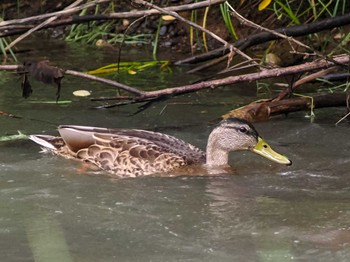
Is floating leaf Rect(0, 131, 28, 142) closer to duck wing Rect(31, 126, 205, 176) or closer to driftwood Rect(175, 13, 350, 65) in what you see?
duck wing Rect(31, 126, 205, 176)

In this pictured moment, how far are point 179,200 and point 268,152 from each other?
4.34ft

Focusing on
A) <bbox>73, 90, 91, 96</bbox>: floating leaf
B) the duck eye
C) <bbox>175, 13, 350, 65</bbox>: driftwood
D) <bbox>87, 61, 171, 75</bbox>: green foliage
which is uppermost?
<bbox>175, 13, 350, 65</bbox>: driftwood

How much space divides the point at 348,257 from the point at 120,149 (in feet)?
9.89

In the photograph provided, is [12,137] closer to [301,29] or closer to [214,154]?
[214,154]

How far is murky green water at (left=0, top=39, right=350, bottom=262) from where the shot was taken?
534 centimetres

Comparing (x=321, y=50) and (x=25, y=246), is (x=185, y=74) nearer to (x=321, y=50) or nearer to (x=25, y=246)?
(x=321, y=50)

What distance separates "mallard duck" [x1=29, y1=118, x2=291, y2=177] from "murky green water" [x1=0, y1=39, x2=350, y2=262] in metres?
0.18

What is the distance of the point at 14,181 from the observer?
22.6 ft

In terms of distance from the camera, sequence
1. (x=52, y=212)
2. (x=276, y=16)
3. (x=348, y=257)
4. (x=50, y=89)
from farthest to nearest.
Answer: (x=276, y=16) → (x=50, y=89) → (x=52, y=212) → (x=348, y=257)

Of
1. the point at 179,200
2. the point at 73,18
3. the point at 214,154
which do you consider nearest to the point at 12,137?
the point at 73,18

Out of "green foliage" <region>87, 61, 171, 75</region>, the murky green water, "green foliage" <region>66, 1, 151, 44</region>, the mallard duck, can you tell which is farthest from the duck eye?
"green foliage" <region>66, 1, 151, 44</region>

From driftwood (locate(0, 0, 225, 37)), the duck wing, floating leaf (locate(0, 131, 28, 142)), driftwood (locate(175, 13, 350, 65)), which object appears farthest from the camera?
driftwood (locate(175, 13, 350, 65))

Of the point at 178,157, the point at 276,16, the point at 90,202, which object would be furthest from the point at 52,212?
the point at 276,16

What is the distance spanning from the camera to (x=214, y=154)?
25.3 feet
